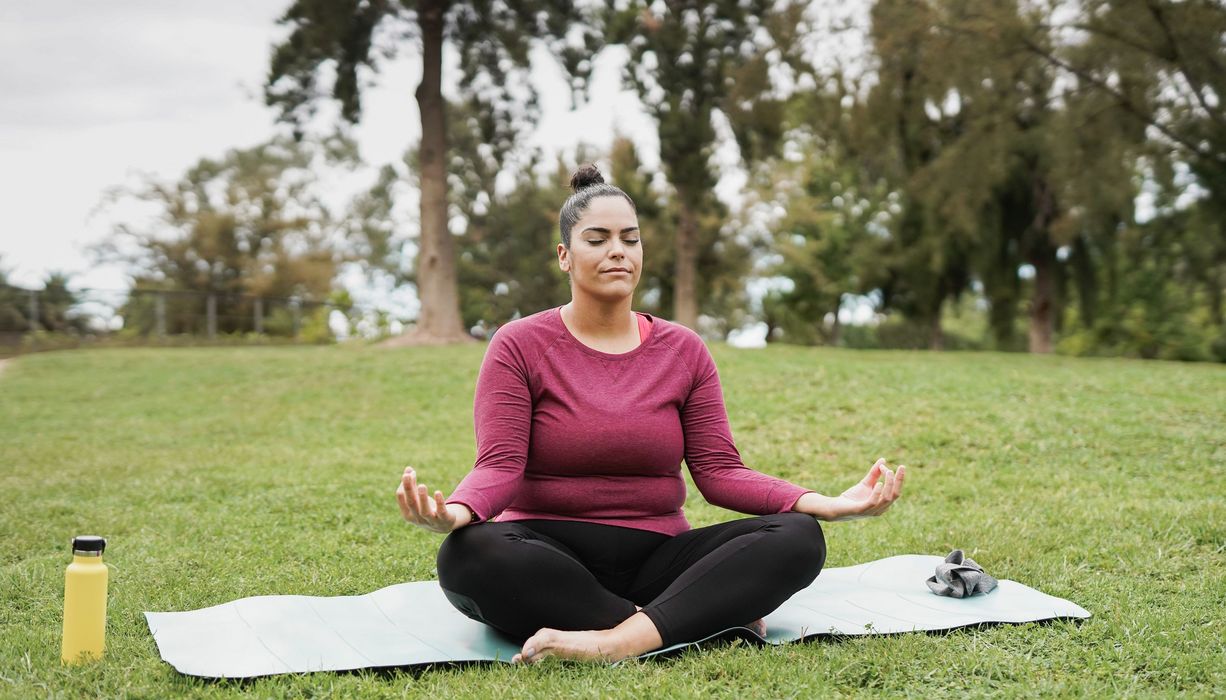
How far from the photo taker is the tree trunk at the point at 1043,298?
778 inches

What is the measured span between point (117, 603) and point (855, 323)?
31.4 meters

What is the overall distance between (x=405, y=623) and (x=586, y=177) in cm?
168

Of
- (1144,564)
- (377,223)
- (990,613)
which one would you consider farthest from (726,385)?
(377,223)

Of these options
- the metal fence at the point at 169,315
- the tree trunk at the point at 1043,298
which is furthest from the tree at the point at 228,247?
the tree trunk at the point at 1043,298

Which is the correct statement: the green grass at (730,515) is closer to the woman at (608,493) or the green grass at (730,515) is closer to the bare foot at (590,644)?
the bare foot at (590,644)

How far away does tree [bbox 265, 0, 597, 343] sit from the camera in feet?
55.9

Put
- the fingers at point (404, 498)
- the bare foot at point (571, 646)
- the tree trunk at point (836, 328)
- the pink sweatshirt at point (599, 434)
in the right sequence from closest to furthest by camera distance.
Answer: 1. the fingers at point (404, 498)
2. the bare foot at point (571, 646)
3. the pink sweatshirt at point (599, 434)
4. the tree trunk at point (836, 328)

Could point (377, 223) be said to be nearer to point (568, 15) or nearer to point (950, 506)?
point (568, 15)

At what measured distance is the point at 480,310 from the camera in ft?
131

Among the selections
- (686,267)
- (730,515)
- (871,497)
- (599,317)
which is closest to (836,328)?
(686,267)

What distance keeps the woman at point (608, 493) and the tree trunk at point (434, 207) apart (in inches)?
545

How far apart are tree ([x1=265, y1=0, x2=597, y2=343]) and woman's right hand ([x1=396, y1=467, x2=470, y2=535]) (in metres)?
14.2

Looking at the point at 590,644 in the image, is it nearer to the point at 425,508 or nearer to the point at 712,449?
the point at 425,508

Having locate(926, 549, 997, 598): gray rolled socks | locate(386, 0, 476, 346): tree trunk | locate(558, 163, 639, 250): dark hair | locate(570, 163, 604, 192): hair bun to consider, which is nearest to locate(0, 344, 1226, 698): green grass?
locate(926, 549, 997, 598): gray rolled socks
